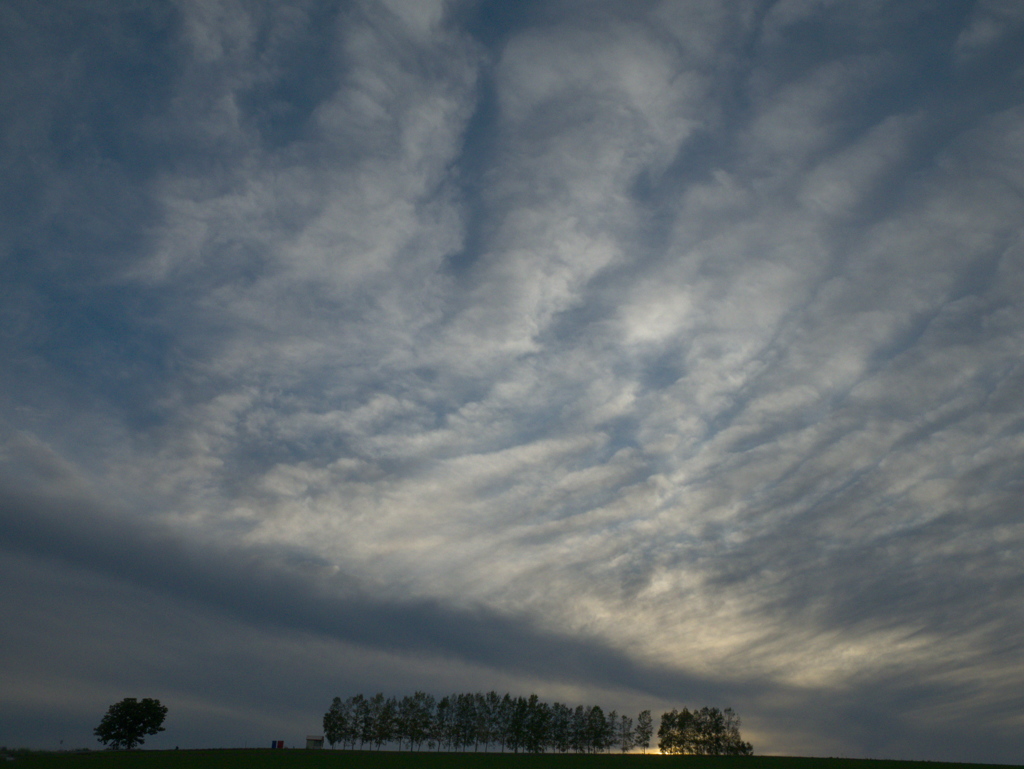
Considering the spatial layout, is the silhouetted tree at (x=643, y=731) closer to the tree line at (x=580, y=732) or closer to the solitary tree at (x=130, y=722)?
the tree line at (x=580, y=732)

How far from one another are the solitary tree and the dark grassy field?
6924 centimetres

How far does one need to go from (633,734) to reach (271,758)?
120 meters

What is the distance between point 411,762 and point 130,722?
11499 cm

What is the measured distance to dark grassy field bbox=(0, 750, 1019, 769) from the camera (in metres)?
94.4

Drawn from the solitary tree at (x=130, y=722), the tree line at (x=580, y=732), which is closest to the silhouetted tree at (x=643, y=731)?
the tree line at (x=580, y=732)

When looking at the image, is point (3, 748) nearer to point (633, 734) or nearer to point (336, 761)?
point (336, 761)

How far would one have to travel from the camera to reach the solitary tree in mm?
173000

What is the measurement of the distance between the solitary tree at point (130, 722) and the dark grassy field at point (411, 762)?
69.2 meters

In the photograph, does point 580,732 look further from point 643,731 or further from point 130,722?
point 130,722

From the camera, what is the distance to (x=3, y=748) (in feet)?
388

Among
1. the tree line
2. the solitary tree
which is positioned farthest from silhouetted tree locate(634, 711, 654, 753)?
the solitary tree

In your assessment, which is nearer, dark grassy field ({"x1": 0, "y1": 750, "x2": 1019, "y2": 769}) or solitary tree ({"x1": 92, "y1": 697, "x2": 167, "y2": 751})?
dark grassy field ({"x1": 0, "y1": 750, "x2": 1019, "y2": 769})

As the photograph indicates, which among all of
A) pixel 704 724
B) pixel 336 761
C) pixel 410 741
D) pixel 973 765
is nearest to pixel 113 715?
pixel 410 741

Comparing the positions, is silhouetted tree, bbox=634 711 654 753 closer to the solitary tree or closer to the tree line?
the tree line
